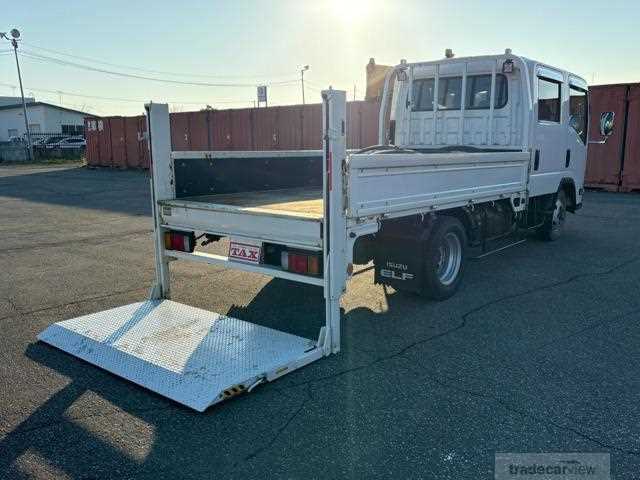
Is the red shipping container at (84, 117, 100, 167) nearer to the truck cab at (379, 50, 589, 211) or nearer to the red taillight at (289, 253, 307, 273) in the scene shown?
the truck cab at (379, 50, 589, 211)

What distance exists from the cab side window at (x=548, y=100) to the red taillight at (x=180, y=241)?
16.5 ft

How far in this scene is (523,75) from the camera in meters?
6.88

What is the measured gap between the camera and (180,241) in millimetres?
5051

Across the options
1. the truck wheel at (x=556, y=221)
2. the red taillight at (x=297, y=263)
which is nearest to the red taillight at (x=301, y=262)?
the red taillight at (x=297, y=263)

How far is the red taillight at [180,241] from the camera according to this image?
16.4ft

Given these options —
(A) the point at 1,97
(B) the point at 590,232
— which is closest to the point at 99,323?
(B) the point at 590,232

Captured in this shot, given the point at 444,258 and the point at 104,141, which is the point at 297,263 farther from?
the point at 104,141

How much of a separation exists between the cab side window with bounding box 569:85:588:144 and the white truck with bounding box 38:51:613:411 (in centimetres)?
6

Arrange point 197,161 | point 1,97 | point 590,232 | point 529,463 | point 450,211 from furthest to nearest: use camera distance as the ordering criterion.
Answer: point 1,97 < point 590,232 < point 450,211 < point 197,161 < point 529,463

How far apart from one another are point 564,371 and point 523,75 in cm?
426

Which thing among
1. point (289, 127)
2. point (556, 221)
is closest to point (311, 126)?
point (289, 127)

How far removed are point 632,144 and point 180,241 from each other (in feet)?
47.1

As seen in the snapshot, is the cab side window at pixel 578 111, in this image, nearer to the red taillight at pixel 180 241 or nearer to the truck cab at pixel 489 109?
the truck cab at pixel 489 109

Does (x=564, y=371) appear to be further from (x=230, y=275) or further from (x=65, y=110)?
(x=65, y=110)
